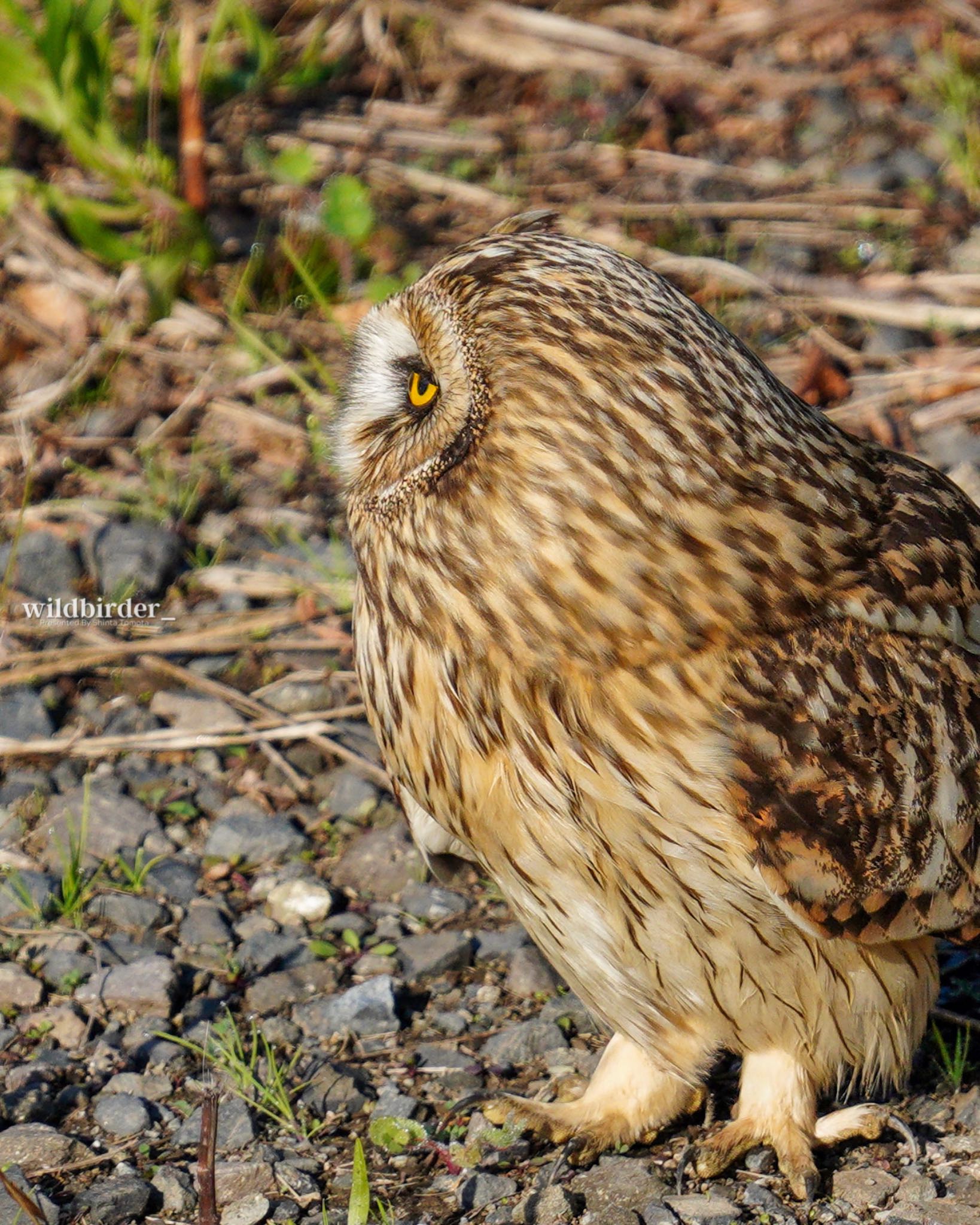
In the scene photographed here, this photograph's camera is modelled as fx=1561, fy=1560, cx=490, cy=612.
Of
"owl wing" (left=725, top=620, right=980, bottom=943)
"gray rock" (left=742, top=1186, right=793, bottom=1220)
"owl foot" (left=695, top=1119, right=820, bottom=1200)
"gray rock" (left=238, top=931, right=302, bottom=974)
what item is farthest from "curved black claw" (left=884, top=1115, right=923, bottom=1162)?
"gray rock" (left=238, top=931, right=302, bottom=974)

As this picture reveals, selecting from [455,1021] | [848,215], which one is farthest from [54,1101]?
[848,215]

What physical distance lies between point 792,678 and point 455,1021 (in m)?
1.14

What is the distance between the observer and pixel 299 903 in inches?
140

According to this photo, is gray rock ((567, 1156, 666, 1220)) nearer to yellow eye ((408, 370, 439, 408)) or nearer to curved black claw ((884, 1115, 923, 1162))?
curved black claw ((884, 1115, 923, 1162))

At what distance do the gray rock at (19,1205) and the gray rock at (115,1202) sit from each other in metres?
0.04

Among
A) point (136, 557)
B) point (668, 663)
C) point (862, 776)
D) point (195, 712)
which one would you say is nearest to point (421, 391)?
point (668, 663)

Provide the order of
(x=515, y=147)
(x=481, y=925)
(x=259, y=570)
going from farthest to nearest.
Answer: (x=515, y=147) < (x=259, y=570) < (x=481, y=925)

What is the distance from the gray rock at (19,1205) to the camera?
265 cm

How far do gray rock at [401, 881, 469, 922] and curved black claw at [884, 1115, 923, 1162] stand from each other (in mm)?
1057

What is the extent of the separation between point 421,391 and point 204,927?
1389mm

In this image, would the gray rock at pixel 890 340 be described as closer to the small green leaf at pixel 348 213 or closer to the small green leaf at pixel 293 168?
the small green leaf at pixel 348 213

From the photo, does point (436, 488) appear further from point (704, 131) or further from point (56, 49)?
point (704, 131)

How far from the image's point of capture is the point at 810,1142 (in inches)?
114

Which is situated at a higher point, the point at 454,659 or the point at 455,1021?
the point at 454,659
